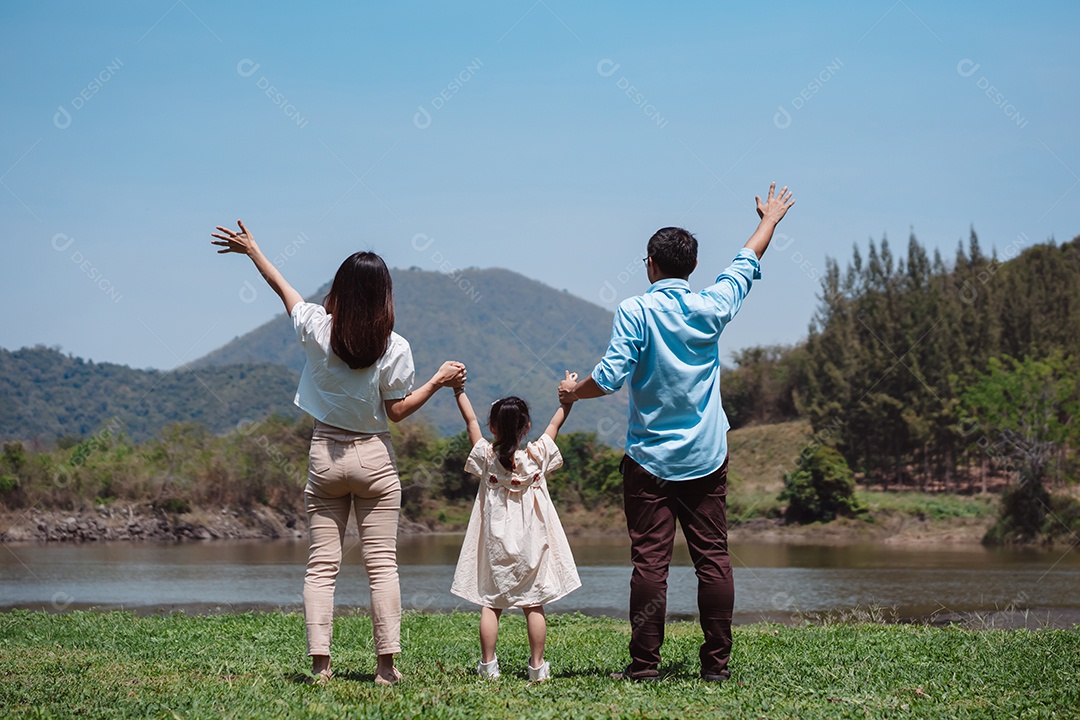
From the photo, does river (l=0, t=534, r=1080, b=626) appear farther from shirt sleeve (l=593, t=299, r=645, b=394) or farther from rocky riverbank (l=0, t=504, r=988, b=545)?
shirt sleeve (l=593, t=299, r=645, b=394)

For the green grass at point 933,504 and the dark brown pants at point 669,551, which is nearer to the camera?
the dark brown pants at point 669,551

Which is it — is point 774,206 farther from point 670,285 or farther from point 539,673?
point 539,673

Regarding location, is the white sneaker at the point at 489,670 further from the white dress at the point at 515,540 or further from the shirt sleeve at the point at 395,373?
the shirt sleeve at the point at 395,373

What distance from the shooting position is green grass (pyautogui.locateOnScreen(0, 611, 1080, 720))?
4.05 m

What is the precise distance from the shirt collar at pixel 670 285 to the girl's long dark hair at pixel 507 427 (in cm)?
97

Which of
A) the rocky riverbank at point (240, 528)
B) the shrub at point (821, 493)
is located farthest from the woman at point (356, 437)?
the shrub at point (821, 493)

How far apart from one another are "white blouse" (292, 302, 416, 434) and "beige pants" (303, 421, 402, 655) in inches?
3.1

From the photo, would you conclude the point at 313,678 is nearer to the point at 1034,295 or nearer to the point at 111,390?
the point at 1034,295

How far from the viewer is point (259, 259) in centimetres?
527

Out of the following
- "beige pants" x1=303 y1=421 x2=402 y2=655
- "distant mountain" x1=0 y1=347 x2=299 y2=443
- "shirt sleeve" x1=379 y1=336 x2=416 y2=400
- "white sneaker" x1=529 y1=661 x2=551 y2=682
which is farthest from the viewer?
"distant mountain" x1=0 y1=347 x2=299 y2=443

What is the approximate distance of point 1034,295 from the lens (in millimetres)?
53719

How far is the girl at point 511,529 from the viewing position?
5.45 metres

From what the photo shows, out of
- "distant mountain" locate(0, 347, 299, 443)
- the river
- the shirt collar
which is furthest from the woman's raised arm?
"distant mountain" locate(0, 347, 299, 443)

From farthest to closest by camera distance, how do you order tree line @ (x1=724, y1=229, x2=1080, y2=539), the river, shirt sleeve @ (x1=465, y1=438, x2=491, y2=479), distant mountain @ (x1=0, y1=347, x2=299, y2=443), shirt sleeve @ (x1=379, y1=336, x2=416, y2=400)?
distant mountain @ (x1=0, y1=347, x2=299, y2=443) → tree line @ (x1=724, y1=229, x2=1080, y2=539) → the river → shirt sleeve @ (x1=465, y1=438, x2=491, y2=479) → shirt sleeve @ (x1=379, y1=336, x2=416, y2=400)
